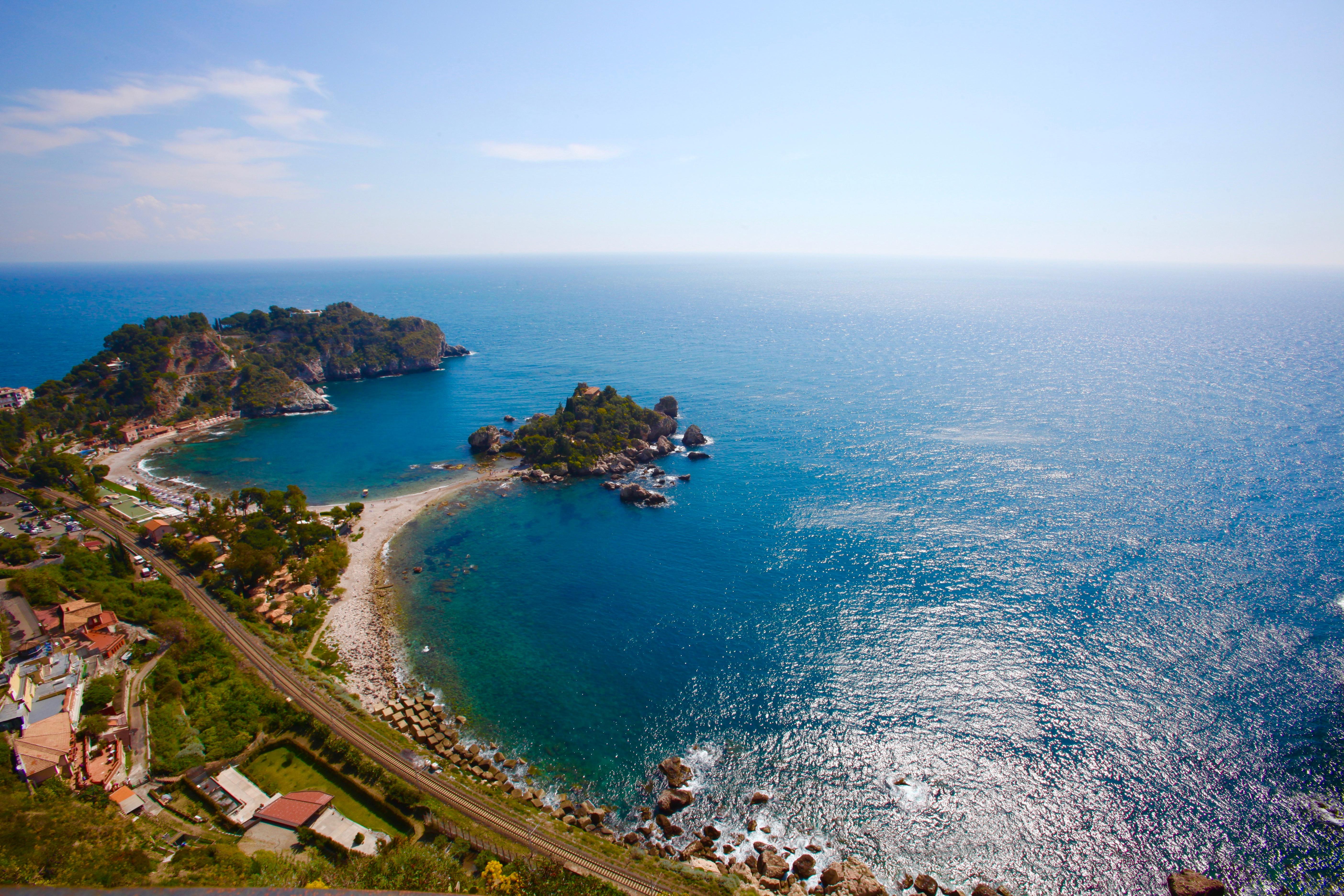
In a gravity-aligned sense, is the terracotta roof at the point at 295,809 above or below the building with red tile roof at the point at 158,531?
below

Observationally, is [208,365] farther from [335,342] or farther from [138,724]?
[138,724]

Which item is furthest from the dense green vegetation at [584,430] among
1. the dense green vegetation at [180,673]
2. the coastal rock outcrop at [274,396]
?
the coastal rock outcrop at [274,396]

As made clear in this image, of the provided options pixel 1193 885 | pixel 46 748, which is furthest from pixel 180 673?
pixel 1193 885

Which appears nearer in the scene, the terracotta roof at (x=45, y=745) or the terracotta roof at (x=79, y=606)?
the terracotta roof at (x=45, y=745)

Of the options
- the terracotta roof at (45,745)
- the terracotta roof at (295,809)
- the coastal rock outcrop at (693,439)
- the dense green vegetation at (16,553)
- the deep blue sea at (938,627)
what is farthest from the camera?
the coastal rock outcrop at (693,439)

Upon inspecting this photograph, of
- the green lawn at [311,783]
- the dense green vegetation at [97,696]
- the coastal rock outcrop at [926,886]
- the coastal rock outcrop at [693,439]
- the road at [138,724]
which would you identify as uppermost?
the coastal rock outcrop at [693,439]

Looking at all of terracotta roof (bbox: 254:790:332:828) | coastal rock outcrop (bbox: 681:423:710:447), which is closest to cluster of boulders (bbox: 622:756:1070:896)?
terracotta roof (bbox: 254:790:332:828)

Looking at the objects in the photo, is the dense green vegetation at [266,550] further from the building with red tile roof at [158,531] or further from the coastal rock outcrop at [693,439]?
the coastal rock outcrop at [693,439]
